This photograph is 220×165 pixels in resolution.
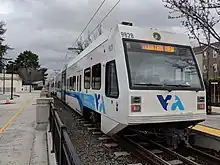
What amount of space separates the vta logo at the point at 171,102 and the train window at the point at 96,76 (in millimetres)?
2459

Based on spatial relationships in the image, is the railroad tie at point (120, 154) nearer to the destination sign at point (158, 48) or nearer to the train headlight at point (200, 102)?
the train headlight at point (200, 102)

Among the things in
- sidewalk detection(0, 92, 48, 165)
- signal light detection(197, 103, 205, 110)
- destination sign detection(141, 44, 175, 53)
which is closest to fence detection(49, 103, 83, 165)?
sidewalk detection(0, 92, 48, 165)

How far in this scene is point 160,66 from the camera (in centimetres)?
752

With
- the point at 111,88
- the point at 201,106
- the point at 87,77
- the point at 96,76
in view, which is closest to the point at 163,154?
the point at 201,106

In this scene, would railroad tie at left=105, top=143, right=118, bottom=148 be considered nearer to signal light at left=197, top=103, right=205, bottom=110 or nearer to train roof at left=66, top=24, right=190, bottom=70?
signal light at left=197, top=103, right=205, bottom=110

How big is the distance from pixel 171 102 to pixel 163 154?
1322mm

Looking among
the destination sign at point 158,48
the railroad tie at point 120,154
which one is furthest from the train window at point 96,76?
the railroad tie at point 120,154

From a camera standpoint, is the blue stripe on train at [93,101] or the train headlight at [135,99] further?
the blue stripe on train at [93,101]

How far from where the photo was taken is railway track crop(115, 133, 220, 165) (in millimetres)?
6425

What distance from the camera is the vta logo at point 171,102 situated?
23.3ft

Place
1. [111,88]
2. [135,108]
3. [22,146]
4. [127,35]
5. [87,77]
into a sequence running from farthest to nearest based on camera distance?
[87,77] < [22,146] < [111,88] < [127,35] < [135,108]

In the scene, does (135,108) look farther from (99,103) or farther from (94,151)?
(99,103)

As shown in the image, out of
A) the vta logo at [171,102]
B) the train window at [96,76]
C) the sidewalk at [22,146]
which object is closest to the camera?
the sidewalk at [22,146]

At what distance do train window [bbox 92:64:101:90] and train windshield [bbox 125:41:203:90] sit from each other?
77.6 inches
